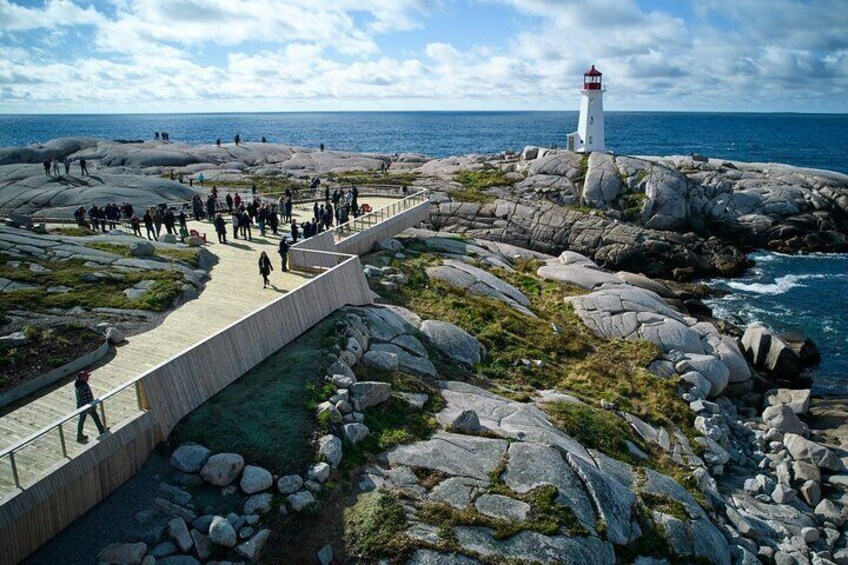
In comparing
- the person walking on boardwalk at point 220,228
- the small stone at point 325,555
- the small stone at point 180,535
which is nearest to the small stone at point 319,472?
Result: the small stone at point 325,555

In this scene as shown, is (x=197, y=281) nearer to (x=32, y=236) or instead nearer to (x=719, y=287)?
(x=32, y=236)

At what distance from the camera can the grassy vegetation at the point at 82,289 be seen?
2175 cm

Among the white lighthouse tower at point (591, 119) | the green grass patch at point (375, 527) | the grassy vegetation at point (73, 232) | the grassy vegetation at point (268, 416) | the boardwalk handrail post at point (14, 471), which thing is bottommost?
the green grass patch at point (375, 527)

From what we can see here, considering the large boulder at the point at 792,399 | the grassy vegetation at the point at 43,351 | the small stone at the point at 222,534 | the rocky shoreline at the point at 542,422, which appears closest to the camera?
the small stone at the point at 222,534

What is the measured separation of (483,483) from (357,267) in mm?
12817

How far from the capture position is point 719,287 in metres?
49.2

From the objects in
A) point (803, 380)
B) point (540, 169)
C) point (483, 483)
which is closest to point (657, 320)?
point (803, 380)

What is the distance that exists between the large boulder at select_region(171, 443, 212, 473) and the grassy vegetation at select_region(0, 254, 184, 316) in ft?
28.6

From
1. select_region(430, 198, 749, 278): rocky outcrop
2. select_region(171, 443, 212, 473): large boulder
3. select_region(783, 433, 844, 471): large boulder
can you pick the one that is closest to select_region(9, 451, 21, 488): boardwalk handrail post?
select_region(171, 443, 212, 473): large boulder

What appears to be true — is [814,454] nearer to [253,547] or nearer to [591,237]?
[253,547]

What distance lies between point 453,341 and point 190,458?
13.0 metres

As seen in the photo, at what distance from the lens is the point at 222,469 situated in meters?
14.9

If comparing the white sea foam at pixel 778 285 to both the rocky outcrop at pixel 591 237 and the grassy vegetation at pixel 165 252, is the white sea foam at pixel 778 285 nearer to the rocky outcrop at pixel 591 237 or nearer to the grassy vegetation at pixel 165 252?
the rocky outcrop at pixel 591 237

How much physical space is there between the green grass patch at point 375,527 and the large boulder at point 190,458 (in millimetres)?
3996
